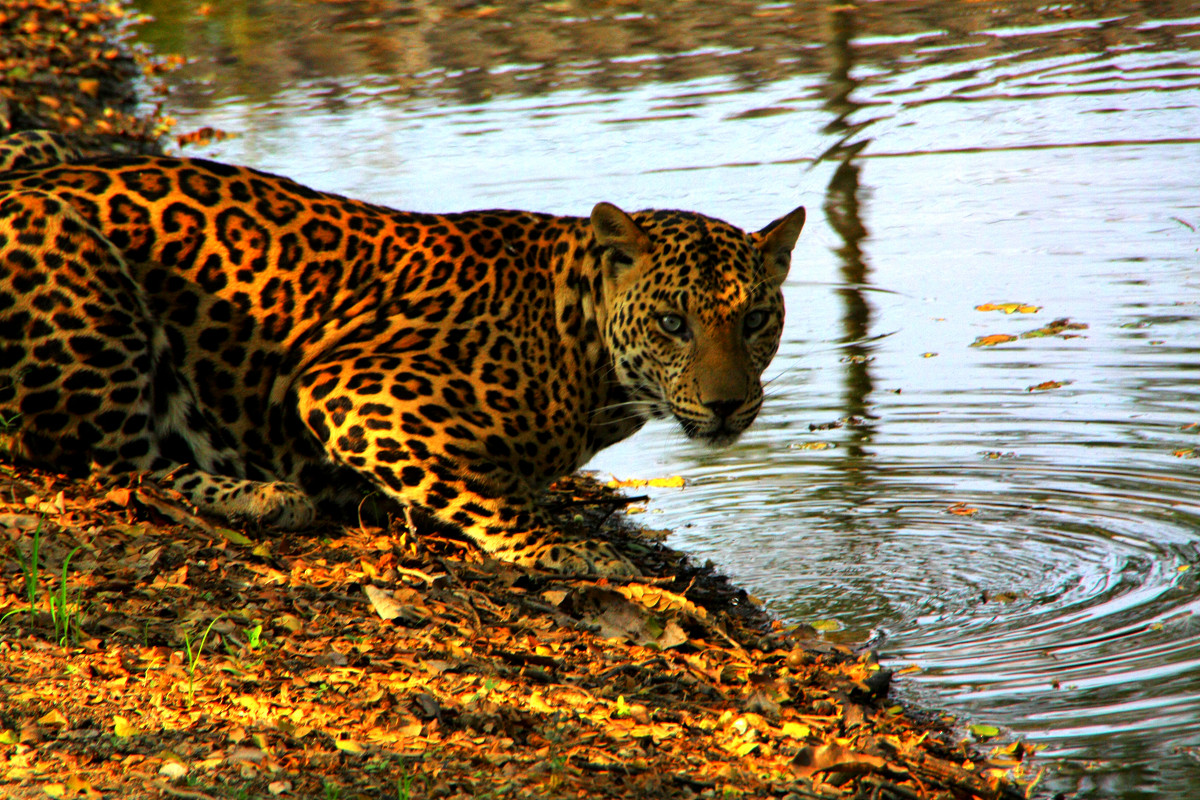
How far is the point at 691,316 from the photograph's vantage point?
595cm

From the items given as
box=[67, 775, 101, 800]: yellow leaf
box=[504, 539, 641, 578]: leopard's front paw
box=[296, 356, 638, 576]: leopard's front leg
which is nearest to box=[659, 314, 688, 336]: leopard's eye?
box=[296, 356, 638, 576]: leopard's front leg

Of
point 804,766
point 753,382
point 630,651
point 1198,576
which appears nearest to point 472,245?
point 753,382

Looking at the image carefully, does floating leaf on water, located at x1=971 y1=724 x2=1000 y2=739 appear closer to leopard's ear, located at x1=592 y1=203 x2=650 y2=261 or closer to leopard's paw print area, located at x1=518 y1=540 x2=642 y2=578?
leopard's paw print area, located at x1=518 y1=540 x2=642 y2=578

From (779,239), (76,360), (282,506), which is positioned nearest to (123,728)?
(282,506)

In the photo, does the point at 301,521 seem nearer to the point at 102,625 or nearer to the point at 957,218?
the point at 102,625

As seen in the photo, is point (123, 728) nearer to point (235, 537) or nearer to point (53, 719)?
point (53, 719)

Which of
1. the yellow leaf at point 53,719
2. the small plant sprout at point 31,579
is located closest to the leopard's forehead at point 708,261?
the small plant sprout at point 31,579

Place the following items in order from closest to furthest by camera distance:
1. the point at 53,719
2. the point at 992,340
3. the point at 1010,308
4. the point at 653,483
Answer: the point at 53,719, the point at 653,483, the point at 992,340, the point at 1010,308

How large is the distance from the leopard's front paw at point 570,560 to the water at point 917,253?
3.07 ft

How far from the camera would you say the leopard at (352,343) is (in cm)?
573

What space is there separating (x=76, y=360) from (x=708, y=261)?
2.64 meters

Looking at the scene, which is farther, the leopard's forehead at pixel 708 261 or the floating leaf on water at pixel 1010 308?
the floating leaf on water at pixel 1010 308

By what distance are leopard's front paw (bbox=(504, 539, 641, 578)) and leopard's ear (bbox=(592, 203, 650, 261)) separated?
1.31 metres

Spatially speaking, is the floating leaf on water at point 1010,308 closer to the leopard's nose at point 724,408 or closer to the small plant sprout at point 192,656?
the leopard's nose at point 724,408
